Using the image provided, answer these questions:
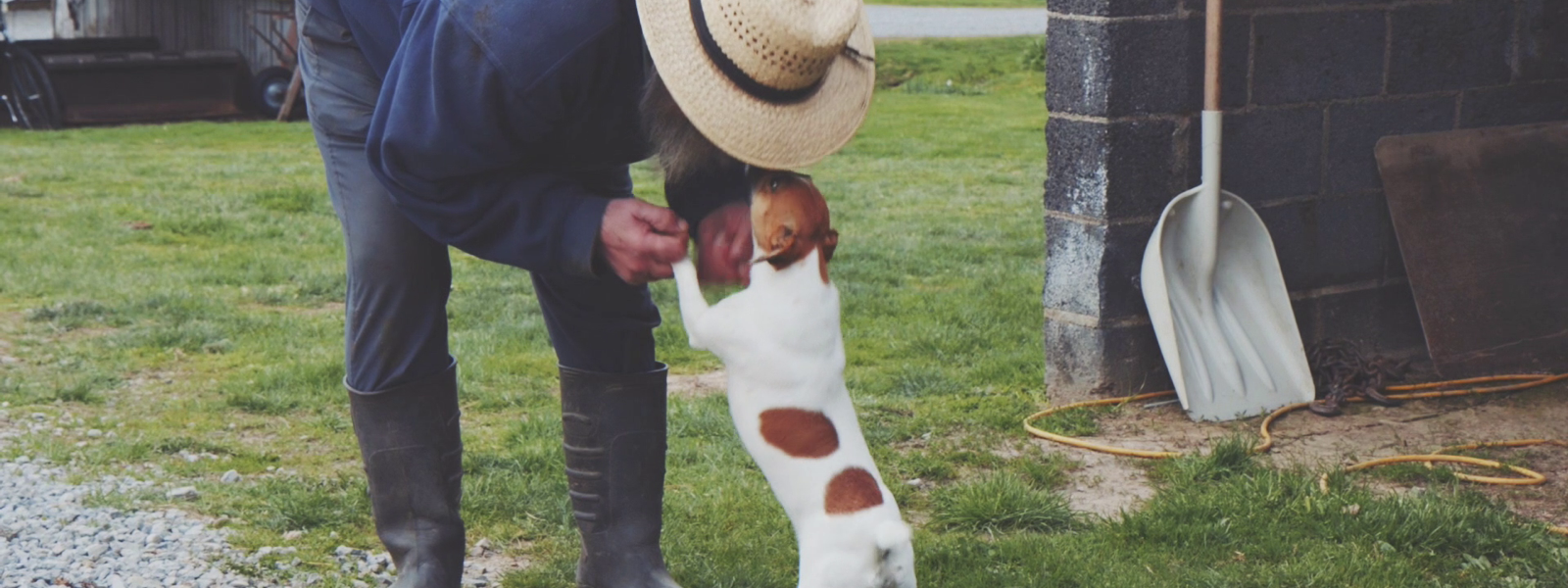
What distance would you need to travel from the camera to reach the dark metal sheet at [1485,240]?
4.63 m

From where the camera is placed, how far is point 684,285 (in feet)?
7.64

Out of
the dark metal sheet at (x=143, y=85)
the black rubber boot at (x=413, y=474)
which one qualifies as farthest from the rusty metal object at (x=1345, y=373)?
the dark metal sheet at (x=143, y=85)

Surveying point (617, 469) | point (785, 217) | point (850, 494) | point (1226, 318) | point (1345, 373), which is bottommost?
point (1345, 373)

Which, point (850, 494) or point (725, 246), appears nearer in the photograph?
point (850, 494)

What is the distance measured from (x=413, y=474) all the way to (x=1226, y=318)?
8.45 feet

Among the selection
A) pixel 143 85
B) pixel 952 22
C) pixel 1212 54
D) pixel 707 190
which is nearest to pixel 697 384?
pixel 1212 54

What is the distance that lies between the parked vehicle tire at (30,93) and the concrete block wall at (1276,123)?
43.4 feet

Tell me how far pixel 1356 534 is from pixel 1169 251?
50.2 inches

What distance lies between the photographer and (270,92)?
16.5 m

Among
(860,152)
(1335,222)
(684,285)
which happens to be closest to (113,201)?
(860,152)

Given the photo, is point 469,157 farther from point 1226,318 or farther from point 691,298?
point 1226,318

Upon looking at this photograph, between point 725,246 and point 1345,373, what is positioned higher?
point 725,246

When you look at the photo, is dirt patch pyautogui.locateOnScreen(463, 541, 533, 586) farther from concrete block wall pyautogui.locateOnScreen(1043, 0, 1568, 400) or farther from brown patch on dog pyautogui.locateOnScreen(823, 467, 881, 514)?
concrete block wall pyautogui.locateOnScreen(1043, 0, 1568, 400)

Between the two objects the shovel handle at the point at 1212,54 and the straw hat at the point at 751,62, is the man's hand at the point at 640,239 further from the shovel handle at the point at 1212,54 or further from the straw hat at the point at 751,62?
the shovel handle at the point at 1212,54
